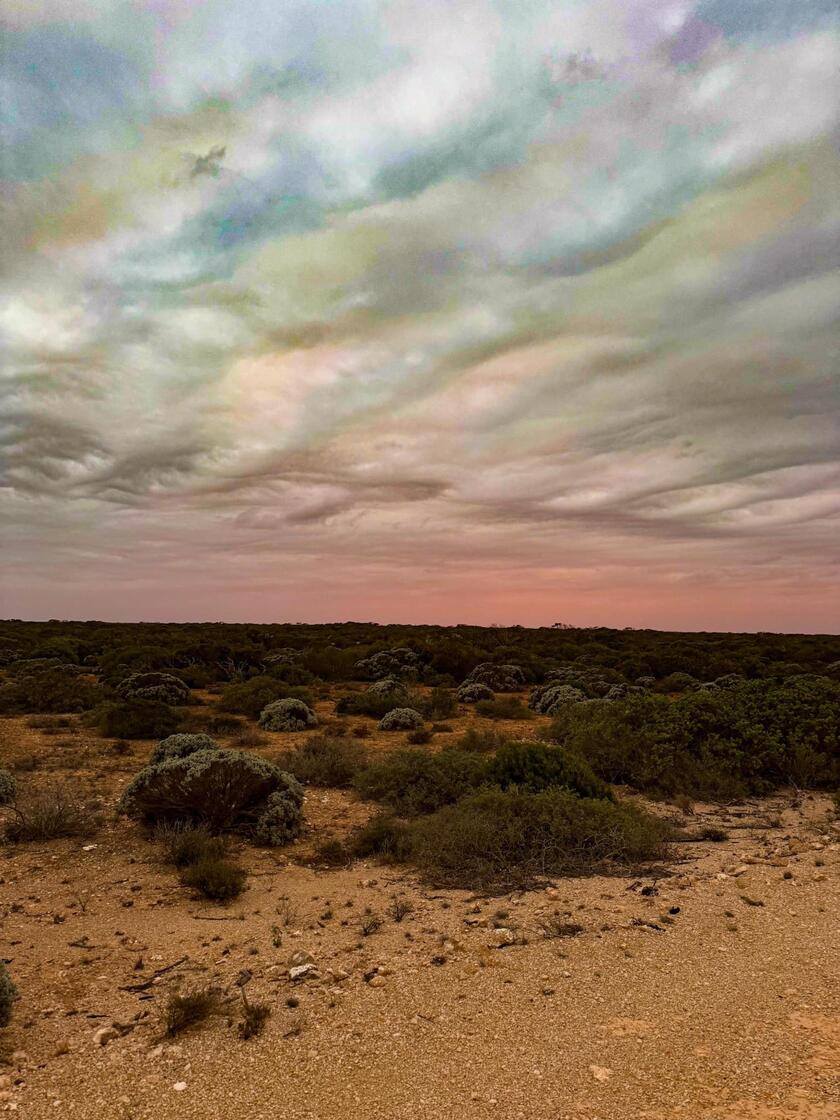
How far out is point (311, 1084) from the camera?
13.6 feet

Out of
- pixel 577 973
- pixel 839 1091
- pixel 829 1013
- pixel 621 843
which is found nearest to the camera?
pixel 839 1091

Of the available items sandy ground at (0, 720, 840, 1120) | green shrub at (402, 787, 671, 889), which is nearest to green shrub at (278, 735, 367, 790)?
green shrub at (402, 787, 671, 889)

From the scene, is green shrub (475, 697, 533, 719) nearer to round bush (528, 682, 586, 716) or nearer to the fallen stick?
round bush (528, 682, 586, 716)

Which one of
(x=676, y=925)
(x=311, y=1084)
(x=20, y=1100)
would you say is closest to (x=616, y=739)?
(x=676, y=925)

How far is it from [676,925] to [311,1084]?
3.48 m

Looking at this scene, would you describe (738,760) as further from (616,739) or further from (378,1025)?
(378,1025)

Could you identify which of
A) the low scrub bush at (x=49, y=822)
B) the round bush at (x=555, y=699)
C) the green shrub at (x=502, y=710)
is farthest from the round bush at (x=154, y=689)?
the low scrub bush at (x=49, y=822)

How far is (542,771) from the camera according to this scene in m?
9.86

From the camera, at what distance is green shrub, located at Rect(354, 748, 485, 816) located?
10.3m

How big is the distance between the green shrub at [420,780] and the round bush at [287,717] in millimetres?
6898

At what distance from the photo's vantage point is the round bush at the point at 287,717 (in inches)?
716

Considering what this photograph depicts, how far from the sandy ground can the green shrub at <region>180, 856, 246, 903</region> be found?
17cm

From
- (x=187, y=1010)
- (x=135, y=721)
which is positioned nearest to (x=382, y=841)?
(x=187, y=1010)

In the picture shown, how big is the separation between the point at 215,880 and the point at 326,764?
5.30m
